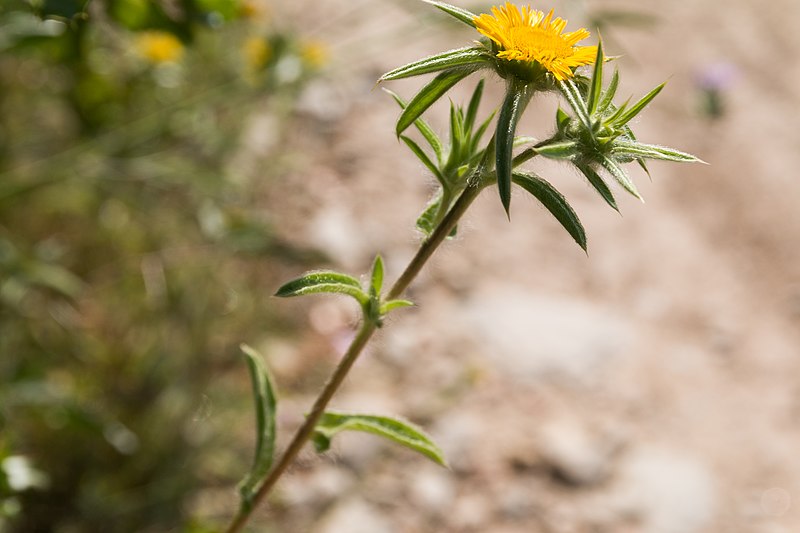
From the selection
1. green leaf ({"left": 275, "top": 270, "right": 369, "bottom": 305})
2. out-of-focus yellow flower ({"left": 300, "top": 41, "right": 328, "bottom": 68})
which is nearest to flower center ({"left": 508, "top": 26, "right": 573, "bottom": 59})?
green leaf ({"left": 275, "top": 270, "right": 369, "bottom": 305})

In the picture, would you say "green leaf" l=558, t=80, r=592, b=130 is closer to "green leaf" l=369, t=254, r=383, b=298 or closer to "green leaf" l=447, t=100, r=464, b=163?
"green leaf" l=447, t=100, r=464, b=163

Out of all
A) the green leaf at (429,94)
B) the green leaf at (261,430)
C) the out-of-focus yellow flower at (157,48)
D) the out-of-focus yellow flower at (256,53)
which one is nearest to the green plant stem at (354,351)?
the green leaf at (261,430)

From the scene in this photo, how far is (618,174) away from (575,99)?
0.11m

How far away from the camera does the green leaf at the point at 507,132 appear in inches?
39.6

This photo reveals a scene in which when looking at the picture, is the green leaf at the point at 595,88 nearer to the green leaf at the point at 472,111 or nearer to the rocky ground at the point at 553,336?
the green leaf at the point at 472,111

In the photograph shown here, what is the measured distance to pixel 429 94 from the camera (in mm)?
1147

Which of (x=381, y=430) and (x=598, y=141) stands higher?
(x=598, y=141)

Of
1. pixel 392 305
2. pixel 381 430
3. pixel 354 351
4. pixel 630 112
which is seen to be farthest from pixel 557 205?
pixel 381 430

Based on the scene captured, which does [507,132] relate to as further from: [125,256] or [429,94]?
[125,256]

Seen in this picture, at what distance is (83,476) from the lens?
104 inches

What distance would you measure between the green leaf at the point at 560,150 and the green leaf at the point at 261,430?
60 cm

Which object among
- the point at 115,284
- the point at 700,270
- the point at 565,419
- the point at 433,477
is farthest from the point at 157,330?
the point at 700,270

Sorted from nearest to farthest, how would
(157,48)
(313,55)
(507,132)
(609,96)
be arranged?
(507,132)
(609,96)
(157,48)
(313,55)

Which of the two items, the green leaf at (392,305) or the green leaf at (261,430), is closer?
the green leaf at (392,305)
